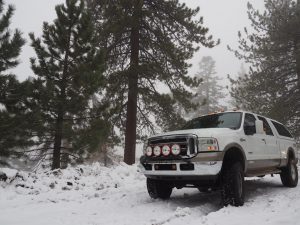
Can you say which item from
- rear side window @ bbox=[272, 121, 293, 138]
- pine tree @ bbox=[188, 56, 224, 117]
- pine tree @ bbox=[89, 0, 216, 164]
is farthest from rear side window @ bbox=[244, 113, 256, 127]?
pine tree @ bbox=[188, 56, 224, 117]

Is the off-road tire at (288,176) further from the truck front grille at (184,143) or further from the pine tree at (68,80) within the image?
the pine tree at (68,80)

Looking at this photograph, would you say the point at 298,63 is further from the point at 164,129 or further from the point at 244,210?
the point at 244,210

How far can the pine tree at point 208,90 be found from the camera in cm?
4894

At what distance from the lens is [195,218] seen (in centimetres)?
616

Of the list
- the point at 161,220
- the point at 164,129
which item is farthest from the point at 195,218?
the point at 164,129

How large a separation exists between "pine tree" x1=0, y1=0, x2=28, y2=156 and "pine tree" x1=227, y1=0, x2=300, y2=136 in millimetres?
14157

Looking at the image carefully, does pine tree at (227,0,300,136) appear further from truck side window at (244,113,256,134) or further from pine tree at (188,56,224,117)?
pine tree at (188,56,224,117)

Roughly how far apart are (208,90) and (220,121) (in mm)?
46177

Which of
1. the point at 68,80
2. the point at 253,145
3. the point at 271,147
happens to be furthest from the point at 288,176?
the point at 68,80

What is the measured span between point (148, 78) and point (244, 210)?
11.1 meters

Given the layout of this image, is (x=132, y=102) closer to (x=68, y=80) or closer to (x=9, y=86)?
(x=68, y=80)

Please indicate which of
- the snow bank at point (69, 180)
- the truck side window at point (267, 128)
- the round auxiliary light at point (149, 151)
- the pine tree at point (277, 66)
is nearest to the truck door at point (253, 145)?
the truck side window at point (267, 128)

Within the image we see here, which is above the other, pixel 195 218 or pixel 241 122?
pixel 241 122

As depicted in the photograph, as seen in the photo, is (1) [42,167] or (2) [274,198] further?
(1) [42,167]
